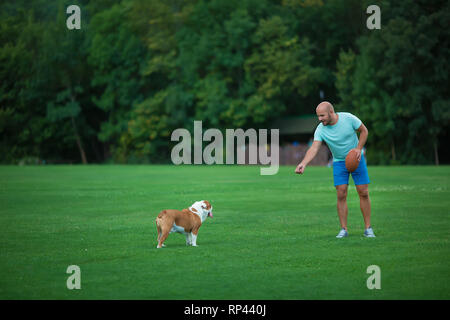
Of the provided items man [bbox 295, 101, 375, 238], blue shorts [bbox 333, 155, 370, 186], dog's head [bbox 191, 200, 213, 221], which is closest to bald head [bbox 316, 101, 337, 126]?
man [bbox 295, 101, 375, 238]

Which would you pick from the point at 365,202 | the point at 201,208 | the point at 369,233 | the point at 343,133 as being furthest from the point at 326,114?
the point at 201,208

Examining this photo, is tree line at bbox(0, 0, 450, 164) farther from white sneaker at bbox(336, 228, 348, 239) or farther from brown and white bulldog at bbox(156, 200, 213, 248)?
brown and white bulldog at bbox(156, 200, 213, 248)

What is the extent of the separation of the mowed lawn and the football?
1204 millimetres

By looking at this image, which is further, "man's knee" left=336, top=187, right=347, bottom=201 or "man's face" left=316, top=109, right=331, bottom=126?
"man's knee" left=336, top=187, right=347, bottom=201

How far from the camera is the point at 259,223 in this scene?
13.1 meters

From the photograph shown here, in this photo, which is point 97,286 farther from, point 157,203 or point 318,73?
point 318,73

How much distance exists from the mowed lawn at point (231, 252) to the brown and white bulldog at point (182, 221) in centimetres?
30

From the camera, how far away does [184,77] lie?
2515 inches

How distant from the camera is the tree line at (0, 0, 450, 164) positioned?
2045 inches

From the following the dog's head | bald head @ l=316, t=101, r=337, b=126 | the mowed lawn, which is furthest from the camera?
bald head @ l=316, t=101, r=337, b=126

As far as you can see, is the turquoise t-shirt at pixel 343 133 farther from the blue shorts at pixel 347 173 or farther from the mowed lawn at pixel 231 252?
the mowed lawn at pixel 231 252
